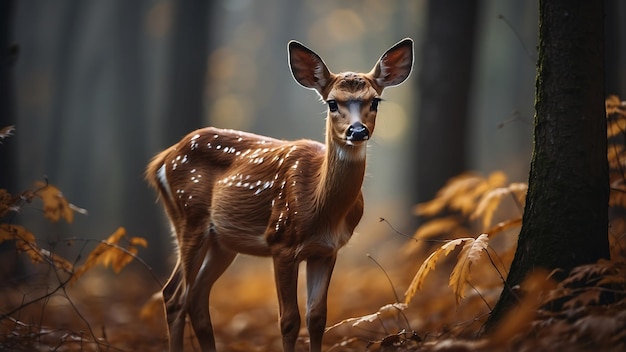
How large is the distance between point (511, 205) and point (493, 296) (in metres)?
11.9

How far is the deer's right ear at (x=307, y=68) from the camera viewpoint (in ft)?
21.1

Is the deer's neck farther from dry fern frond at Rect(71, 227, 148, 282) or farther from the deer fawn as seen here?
dry fern frond at Rect(71, 227, 148, 282)

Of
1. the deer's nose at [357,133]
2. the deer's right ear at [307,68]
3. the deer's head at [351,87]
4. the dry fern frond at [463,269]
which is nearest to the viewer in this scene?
the dry fern frond at [463,269]

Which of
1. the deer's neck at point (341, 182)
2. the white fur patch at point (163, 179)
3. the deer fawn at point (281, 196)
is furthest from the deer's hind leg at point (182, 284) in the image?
the deer's neck at point (341, 182)

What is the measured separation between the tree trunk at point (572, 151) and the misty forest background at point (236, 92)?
0.79m

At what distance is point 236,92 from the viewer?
40688mm

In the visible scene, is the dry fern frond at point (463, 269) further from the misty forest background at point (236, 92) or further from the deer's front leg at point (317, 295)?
the misty forest background at point (236, 92)

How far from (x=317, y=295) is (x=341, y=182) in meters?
0.94

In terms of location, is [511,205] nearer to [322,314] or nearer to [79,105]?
[322,314]

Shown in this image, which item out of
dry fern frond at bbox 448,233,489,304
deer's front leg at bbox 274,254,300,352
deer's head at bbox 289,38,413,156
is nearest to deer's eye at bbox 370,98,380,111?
deer's head at bbox 289,38,413,156

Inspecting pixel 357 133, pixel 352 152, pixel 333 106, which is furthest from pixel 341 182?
pixel 333 106

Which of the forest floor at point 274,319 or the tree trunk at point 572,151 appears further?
the tree trunk at point 572,151

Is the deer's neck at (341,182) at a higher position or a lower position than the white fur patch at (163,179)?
higher

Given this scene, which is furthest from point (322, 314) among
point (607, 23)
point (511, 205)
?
point (511, 205)
